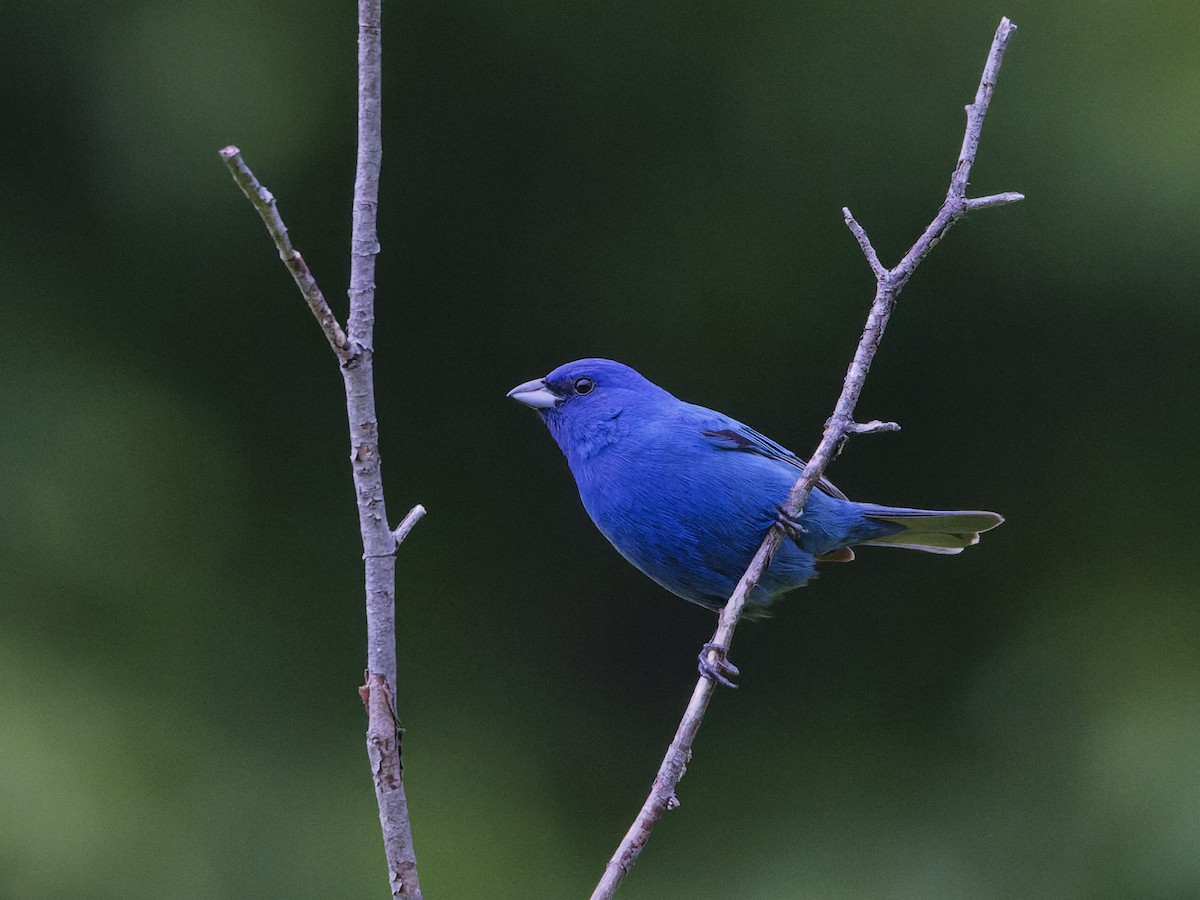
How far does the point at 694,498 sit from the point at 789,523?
25 centimetres

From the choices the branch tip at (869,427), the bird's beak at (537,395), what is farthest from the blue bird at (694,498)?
the branch tip at (869,427)

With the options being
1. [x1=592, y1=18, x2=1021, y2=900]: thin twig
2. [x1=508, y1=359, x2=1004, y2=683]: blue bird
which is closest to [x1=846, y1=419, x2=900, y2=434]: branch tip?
[x1=592, y1=18, x2=1021, y2=900]: thin twig

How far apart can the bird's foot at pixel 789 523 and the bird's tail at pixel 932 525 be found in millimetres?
318

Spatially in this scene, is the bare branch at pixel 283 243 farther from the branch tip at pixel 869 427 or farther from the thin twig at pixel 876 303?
the branch tip at pixel 869 427

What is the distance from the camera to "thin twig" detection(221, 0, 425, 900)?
176cm

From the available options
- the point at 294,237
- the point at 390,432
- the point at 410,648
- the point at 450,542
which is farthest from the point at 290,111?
the point at 410,648

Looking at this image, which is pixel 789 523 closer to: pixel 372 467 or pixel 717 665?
pixel 717 665

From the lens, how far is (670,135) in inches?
165

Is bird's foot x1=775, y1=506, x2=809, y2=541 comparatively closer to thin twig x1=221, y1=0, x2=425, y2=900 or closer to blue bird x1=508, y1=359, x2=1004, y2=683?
blue bird x1=508, y1=359, x2=1004, y2=683

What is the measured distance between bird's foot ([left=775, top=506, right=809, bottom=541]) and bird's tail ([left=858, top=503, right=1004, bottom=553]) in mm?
318

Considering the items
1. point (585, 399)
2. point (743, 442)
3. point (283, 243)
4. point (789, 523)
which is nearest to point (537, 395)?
point (585, 399)

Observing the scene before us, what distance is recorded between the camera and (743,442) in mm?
3326

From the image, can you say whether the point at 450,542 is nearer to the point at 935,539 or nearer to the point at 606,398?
the point at 606,398

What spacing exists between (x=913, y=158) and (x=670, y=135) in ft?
2.68
